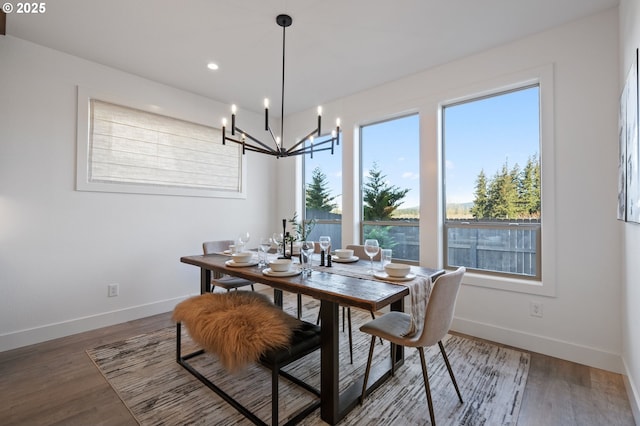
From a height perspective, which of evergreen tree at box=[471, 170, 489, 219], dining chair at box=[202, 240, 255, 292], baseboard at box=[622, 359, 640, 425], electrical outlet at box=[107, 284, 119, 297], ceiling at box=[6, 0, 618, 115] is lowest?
baseboard at box=[622, 359, 640, 425]

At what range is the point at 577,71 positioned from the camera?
7.84 feet

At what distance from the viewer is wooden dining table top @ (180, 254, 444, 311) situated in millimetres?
1508

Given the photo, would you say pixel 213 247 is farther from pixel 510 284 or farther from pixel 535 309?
pixel 535 309

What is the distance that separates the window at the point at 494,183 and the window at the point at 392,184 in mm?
356

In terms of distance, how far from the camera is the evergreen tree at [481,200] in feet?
9.75

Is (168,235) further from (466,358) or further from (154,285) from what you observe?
(466,358)

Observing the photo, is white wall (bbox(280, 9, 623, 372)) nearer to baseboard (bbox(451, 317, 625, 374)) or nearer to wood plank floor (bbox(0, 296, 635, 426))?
baseboard (bbox(451, 317, 625, 374))

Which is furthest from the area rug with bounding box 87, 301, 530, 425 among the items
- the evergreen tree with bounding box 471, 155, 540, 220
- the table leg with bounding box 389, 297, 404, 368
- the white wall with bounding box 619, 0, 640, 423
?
the evergreen tree with bounding box 471, 155, 540, 220

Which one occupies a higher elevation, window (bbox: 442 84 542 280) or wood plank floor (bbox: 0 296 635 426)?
window (bbox: 442 84 542 280)

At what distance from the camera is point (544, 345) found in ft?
8.18

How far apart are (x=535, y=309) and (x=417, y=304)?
1.55 meters

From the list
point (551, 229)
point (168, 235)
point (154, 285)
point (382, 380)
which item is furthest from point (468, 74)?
point (154, 285)

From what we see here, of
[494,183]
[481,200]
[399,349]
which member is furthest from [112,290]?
[494,183]

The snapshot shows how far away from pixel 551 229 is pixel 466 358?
1309 mm
